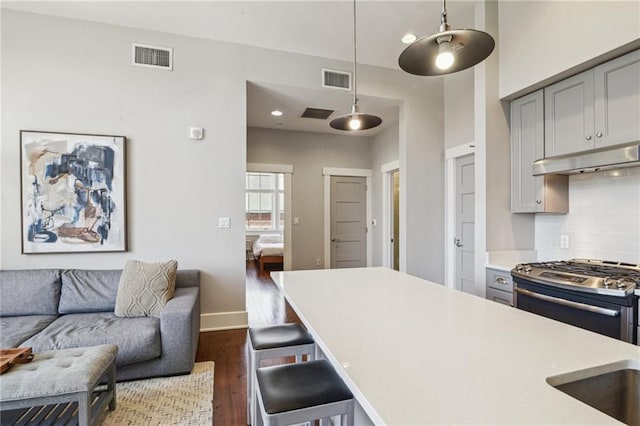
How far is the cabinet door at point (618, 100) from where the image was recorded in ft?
6.91

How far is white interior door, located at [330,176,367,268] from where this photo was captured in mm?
6223

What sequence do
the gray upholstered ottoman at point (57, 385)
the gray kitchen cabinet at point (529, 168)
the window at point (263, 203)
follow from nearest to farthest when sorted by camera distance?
the gray upholstered ottoman at point (57, 385) → the gray kitchen cabinet at point (529, 168) → the window at point (263, 203)

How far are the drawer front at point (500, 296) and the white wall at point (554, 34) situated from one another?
1804mm

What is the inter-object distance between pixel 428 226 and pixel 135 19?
4.12m

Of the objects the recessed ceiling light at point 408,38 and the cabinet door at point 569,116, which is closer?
the cabinet door at point 569,116

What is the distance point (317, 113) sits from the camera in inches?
189

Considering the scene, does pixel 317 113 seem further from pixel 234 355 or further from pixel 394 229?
pixel 234 355

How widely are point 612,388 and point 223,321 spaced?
3.34 m

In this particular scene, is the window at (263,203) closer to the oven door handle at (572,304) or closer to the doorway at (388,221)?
the doorway at (388,221)

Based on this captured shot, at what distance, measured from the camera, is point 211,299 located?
11.5ft

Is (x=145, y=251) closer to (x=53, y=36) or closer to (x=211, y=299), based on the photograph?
(x=211, y=299)

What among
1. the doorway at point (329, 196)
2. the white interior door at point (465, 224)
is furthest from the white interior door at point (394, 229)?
the white interior door at point (465, 224)

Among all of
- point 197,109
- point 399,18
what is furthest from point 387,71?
point 197,109

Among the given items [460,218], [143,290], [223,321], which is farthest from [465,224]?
[143,290]
